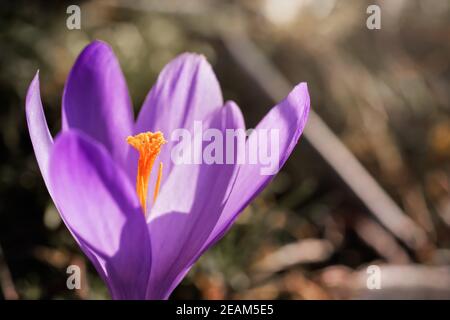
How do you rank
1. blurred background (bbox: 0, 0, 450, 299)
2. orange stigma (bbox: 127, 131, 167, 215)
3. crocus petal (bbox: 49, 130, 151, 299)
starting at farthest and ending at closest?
blurred background (bbox: 0, 0, 450, 299) < orange stigma (bbox: 127, 131, 167, 215) < crocus petal (bbox: 49, 130, 151, 299)

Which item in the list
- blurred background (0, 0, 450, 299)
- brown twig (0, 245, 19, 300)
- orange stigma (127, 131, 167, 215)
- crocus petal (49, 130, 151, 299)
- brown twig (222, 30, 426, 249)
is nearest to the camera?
crocus petal (49, 130, 151, 299)

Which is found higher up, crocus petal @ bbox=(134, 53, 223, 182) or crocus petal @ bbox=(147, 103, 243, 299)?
crocus petal @ bbox=(134, 53, 223, 182)

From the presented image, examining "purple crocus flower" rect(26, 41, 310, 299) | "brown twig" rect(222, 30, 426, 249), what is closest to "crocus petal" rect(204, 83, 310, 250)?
"purple crocus flower" rect(26, 41, 310, 299)

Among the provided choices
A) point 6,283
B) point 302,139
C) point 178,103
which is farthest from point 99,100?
point 302,139

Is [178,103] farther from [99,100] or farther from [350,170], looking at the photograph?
[350,170]

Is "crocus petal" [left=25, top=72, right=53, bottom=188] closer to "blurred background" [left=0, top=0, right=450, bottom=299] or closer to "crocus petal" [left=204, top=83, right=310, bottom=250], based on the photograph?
"crocus petal" [left=204, top=83, right=310, bottom=250]

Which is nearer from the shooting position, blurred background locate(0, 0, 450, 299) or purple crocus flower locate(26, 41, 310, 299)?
purple crocus flower locate(26, 41, 310, 299)
